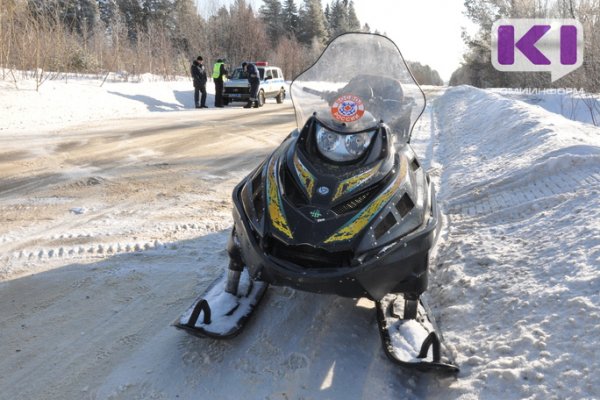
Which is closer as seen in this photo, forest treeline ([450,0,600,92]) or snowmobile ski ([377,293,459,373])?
snowmobile ski ([377,293,459,373])

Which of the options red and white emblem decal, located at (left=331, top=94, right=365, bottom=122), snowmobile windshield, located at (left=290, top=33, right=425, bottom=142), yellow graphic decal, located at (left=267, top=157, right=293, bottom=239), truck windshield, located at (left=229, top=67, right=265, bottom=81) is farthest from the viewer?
truck windshield, located at (left=229, top=67, right=265, bottom=81)

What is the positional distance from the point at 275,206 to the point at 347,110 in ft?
2.94

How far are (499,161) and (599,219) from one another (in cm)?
284

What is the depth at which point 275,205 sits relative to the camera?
2574 mm

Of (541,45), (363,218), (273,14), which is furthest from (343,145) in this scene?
(273,14)

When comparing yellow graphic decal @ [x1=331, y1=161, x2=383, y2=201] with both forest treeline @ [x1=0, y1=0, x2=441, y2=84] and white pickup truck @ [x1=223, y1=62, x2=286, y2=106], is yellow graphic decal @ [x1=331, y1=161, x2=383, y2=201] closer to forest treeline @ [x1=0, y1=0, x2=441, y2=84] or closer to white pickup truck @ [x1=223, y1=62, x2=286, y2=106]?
forest treeline @ [x1=0, y1=0, x2=441, y2=84]

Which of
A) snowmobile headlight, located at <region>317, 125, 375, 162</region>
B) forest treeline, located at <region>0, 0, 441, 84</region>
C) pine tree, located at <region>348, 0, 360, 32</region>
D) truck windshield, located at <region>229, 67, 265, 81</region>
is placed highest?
pine tree, located at <region>348, 0, 360, 32</region>

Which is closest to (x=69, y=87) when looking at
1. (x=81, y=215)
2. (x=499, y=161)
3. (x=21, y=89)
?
(x=21, y=89)

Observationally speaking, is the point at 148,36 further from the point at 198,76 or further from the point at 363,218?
the point at 363,218

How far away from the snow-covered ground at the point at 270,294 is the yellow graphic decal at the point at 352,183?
89cm

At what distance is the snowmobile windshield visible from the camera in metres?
3.63

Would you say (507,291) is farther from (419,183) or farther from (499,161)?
(499,161)

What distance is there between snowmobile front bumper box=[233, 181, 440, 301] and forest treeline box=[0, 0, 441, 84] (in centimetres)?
240

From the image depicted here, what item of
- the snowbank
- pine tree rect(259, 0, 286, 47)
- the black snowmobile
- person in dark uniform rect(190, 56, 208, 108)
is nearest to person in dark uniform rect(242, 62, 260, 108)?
person in dark uniform rect(190, 56, 208, 108)
